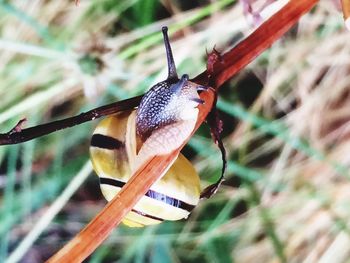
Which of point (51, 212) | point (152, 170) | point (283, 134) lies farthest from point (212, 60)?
point (51, 212)

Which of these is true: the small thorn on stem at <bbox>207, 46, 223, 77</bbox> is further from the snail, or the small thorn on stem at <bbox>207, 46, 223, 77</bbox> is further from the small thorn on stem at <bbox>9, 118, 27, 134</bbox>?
the small thorn on stem at <bbox>9, 118, 27, 134</bbox>

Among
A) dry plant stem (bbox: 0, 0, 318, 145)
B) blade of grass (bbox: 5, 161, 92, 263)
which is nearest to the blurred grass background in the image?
blade of grass (bbox: 5, 161, 92, 263)

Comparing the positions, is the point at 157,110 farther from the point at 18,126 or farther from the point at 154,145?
the point at 18,126

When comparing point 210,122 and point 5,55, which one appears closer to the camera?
point 210,122

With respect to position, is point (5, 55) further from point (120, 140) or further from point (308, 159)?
point (308, 159)

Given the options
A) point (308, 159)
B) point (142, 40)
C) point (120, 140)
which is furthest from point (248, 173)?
point (120, 140)

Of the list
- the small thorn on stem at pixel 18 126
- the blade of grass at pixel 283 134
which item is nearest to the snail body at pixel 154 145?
the small thorn on stem at pixel 18 126
